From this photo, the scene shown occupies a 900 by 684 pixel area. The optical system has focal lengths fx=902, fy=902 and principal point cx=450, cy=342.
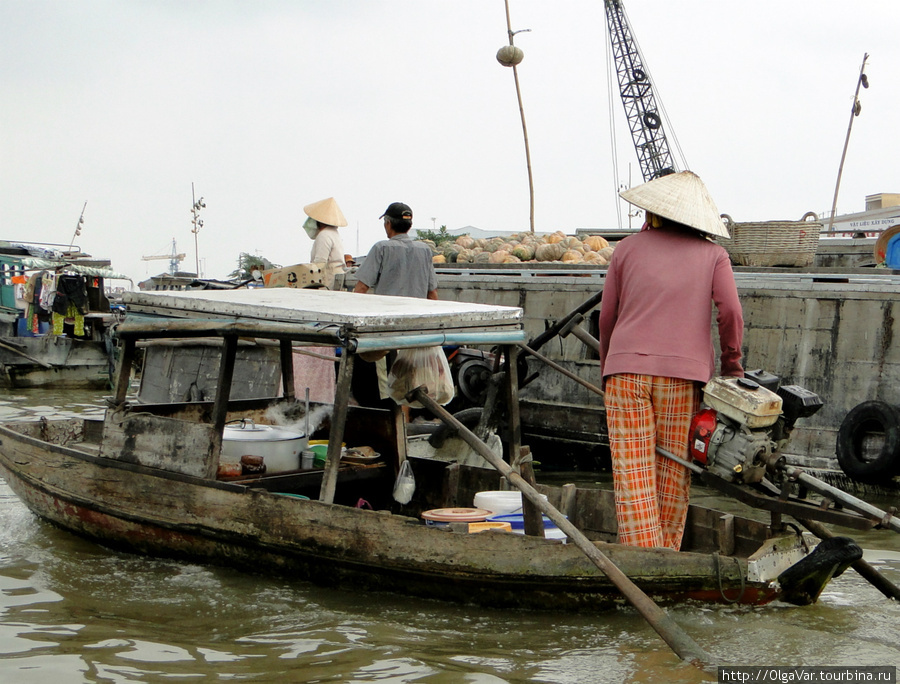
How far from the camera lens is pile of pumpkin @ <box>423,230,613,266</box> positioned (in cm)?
1165

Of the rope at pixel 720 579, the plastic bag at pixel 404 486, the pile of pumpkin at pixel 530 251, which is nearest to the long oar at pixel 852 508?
the rope at pixel 720 579

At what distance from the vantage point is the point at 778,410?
3.78 metres

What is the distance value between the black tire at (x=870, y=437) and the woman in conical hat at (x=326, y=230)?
195 inches

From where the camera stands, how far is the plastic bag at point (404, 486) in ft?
16.1

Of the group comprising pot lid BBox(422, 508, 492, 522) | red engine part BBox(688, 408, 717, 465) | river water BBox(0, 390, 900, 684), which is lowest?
river water BBox(0, 390, 900, 684)

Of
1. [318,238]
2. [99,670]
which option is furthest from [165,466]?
[318,238]

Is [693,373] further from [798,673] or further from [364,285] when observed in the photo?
[364,285]

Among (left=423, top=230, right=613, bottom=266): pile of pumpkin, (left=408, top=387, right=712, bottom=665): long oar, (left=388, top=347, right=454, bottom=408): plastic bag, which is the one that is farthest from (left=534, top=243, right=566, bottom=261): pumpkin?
(left=408, top=387, right=712, bottom=665): long oar

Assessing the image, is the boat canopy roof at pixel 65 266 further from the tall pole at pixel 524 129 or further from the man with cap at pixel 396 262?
the man with cap at pixel 396 262

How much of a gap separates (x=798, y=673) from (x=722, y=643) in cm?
40

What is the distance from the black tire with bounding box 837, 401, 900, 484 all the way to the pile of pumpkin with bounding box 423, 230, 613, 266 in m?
3.89

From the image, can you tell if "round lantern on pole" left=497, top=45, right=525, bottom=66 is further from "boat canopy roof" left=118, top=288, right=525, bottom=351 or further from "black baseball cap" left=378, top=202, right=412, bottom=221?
"boat canopy roof" left=118, top=288, right=525, bottom=351

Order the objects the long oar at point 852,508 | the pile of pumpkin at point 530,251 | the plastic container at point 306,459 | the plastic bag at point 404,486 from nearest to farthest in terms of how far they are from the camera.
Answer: the long oar at point 852,508 → the plastic bag at point 404,486 → the plastic container at point 306,459 → the pile of pumpkin at point 530,251

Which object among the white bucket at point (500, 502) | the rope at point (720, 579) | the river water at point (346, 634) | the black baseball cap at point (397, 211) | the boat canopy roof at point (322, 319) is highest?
the black baseball cap at point (397, 211)
